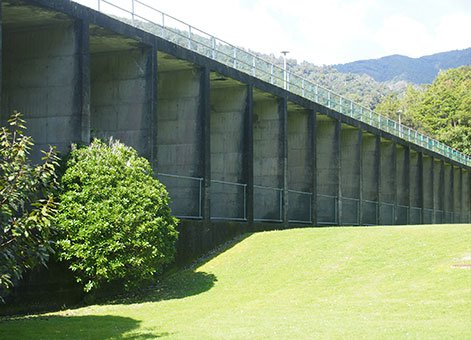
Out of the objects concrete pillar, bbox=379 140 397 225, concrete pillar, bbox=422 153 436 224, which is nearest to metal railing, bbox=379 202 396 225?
concrete pillar, bbox=379 140 397 225

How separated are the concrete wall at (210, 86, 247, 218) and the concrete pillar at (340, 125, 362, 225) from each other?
37.9 feet

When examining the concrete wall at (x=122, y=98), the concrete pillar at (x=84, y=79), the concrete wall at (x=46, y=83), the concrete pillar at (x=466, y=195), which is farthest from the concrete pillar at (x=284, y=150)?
the concrete pillar at (x=466, y=195)

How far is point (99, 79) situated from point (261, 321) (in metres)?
13.1

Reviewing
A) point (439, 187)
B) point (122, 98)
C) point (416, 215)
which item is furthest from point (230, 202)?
point (439, 187)

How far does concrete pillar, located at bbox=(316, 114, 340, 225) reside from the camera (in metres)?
41.2

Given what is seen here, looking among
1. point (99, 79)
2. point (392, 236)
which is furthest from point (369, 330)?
point (99, 79)

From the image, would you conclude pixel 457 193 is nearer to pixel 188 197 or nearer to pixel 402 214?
pixel 402 214

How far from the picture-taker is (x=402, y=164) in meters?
52.6

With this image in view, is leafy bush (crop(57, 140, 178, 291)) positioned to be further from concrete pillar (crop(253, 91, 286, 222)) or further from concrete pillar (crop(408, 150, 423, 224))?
concrete pillar (crop(408, 150, 423, 224))

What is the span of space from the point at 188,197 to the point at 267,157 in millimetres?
7440

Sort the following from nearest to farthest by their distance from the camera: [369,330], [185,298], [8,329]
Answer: [369,330] → [8,329] → [185,298]

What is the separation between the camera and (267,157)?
36.1 m

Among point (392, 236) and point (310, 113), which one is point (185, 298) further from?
point (310, 113)

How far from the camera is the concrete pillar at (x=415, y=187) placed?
5378 cm
